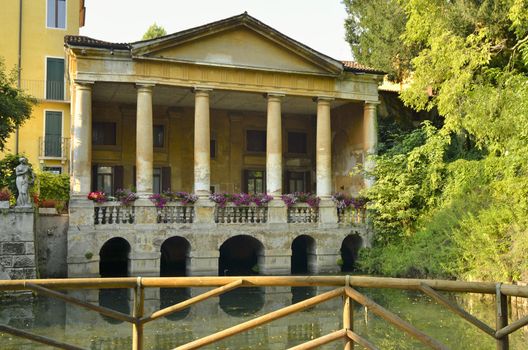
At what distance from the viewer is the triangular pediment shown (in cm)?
2092

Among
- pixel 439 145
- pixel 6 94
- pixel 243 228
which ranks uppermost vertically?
pixel 6 94

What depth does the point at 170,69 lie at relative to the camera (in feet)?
70.0

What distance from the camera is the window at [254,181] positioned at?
28922 millimetres

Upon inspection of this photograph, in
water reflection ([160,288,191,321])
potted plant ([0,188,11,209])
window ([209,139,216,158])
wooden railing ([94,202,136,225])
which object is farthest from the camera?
window ([209,139,216,158])

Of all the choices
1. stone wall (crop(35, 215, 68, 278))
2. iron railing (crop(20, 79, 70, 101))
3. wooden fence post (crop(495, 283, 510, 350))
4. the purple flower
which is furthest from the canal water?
iron railing (crop(20, 79, 70, 101))

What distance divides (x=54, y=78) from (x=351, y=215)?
18230mm

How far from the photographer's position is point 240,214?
2191cm

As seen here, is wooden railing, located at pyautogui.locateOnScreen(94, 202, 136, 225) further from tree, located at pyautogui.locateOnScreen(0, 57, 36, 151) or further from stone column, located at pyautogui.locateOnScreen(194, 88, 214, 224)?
tree, located at pyautogui.locateOnScreen(0, 57, 36, 151)

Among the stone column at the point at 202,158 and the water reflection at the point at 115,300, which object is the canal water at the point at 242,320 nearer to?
the water reflection at the point at 115,300

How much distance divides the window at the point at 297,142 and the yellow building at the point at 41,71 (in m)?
12.1

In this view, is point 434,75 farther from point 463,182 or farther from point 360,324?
point 360,324

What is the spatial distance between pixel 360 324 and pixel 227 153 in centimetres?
1734

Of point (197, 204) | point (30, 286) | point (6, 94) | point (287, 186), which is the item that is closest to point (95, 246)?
point (197, 204)

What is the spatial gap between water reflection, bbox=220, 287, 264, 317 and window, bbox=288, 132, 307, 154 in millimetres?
13134
